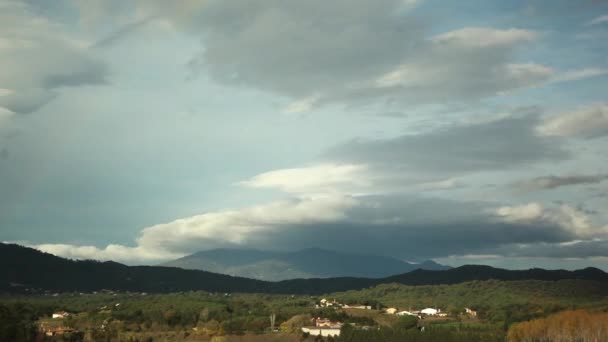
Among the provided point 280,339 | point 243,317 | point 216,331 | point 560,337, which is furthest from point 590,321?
point 243,317

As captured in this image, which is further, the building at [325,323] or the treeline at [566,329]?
the building at [325,323]

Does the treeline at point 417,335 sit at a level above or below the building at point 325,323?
below

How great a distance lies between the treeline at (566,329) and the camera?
121 m

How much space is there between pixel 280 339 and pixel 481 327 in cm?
4544

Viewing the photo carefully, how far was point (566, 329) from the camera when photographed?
404 feet

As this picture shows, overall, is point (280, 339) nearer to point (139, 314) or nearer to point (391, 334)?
point (391, 334)

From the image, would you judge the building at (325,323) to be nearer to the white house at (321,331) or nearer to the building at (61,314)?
the white house at (321,331)

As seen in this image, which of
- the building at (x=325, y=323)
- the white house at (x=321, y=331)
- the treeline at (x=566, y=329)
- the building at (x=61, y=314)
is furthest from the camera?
the building at (x=61, y=314)

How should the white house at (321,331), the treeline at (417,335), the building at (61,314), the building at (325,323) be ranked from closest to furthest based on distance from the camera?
the treeline at (417,335)
the white house at (321,331)
the building at (325,323)
the building at (61,314)

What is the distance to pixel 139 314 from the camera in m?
182

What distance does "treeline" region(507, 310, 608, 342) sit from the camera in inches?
4761

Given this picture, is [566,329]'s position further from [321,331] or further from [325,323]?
[325,323]

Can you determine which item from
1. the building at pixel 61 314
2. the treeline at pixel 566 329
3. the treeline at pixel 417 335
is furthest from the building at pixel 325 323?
the building at pixel 61 314

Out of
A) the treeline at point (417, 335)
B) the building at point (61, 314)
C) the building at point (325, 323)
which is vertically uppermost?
the building at point (61, 314)
